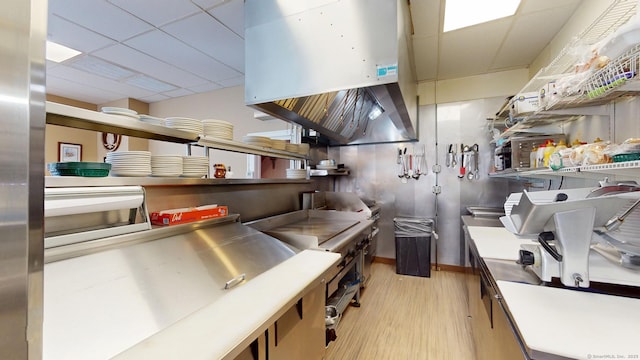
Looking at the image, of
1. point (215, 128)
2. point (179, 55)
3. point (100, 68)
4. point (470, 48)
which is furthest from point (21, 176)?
point (100, 68)

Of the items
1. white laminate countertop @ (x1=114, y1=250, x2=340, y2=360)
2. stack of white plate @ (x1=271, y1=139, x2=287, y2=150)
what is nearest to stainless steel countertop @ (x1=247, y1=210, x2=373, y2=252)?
white laminate countertop @ (x1=114, y1=250, x2=340, y2=360)

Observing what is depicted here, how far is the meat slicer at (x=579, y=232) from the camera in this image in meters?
0.90

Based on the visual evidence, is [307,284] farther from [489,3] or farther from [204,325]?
[489,3]

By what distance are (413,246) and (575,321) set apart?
Result: 2674mm

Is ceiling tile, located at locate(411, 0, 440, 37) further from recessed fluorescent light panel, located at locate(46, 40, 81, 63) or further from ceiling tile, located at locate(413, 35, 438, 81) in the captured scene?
recessed fluorescent light panel, located at locate(46, 40, 81, 63)

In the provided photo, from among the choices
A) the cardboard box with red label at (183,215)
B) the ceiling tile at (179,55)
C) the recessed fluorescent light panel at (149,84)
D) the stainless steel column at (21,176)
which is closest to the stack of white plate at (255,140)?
the cardboard box with red label at (183,215)

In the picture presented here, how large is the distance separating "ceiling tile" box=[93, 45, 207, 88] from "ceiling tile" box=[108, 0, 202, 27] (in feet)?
2.65

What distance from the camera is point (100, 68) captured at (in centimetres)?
339

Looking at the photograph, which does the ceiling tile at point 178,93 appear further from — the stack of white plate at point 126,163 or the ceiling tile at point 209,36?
the stack of white plate at point 126,163

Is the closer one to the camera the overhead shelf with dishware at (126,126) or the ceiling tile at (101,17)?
the overhead shelf with dishware at (126,126)

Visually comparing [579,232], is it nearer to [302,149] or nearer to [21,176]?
[21,176]

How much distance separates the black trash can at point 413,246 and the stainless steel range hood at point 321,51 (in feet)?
6.09

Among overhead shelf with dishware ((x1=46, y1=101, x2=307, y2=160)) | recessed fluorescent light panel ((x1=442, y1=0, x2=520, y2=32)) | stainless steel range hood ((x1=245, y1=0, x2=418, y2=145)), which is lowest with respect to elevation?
overhead shelf with dishware ((x1=46, y1=101, x2=307, y2=160))

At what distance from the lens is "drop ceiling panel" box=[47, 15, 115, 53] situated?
2434 millimetres
